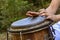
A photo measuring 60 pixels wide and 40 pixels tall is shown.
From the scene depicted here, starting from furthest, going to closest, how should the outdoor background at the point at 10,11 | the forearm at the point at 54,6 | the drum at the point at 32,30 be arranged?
the outdoor background at the point at 10,11
the forearm at the point at 54,6
the drum at the point at 32,30

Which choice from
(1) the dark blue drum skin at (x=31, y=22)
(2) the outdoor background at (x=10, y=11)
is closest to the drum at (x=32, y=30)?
(1) the dark blue drum skin at (x=31, y=22)

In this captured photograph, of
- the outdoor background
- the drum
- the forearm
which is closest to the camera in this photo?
the drum

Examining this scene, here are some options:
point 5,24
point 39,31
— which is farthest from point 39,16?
point 5,24

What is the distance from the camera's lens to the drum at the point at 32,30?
8.35 ft

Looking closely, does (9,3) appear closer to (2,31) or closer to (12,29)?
(2,31)

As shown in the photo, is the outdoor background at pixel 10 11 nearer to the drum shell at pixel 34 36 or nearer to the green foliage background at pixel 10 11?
the green foliage background at pixel 10 11

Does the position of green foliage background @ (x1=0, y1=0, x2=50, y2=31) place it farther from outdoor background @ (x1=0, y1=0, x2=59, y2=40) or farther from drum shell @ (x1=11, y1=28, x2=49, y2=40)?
drum shell @ (x1=11, y1=28, x2=49, y2=40)

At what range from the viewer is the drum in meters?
2.54

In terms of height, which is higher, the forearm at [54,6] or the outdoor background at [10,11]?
the outdoor background at [10,11]

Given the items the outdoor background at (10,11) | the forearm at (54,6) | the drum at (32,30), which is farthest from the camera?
the outdoor background at (10,11)

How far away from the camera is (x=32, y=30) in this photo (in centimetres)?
254

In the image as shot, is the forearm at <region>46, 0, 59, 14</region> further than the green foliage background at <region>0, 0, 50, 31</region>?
No

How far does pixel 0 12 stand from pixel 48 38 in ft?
11.0

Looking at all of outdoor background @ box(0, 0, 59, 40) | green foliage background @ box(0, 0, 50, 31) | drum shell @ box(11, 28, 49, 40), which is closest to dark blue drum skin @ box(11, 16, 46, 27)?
drum shell @ box(11, 28, 49, 40)
